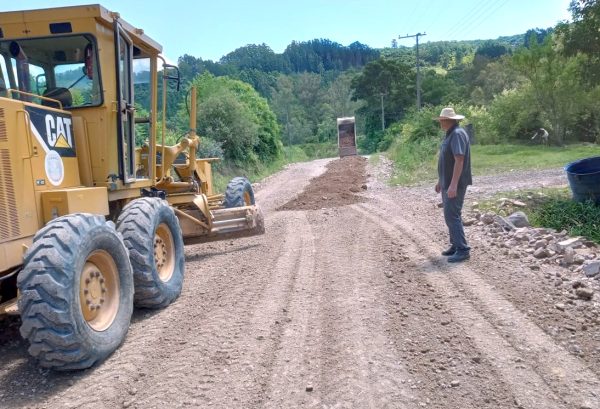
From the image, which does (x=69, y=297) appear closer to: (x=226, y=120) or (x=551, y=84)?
(x=226, y=120)

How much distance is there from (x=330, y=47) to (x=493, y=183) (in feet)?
481

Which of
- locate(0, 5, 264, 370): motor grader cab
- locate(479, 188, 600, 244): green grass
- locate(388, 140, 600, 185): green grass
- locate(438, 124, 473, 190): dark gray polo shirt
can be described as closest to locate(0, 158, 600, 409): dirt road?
locate(0, 5, 264, 370): motor grader cab

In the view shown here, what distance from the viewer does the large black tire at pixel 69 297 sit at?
3.64 m

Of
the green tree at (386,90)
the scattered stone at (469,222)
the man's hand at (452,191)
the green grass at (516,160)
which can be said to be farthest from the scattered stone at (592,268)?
the green tree at (386,90)

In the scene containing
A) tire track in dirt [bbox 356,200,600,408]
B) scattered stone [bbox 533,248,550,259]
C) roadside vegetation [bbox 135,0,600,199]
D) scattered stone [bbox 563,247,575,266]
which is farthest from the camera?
roadside vegetation [bbox 135,0,600,199]

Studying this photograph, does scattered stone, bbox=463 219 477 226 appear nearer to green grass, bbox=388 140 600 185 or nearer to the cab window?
the cab window

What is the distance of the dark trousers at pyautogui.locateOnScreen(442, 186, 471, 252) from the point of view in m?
6.46

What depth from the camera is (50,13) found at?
199 inches

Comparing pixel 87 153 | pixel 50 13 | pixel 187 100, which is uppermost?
pixel 50 13

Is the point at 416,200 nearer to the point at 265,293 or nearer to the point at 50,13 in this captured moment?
the point at 265,293

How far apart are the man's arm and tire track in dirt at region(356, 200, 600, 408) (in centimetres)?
89

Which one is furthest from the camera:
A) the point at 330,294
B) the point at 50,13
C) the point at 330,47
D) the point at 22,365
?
the point at 330,47

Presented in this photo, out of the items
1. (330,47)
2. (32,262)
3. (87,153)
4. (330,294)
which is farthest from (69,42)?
(330,47)

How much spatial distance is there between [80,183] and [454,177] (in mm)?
4097
